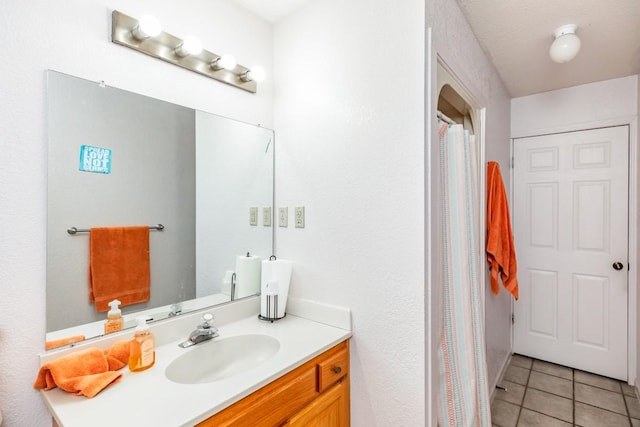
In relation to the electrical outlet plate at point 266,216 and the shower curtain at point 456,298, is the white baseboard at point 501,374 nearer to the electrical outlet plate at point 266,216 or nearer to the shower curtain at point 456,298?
the shower curtain at point 456,298

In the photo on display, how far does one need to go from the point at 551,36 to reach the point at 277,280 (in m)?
2.18

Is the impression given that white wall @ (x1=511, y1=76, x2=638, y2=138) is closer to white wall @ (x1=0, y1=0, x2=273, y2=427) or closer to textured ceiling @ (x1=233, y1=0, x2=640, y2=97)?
textured ceiling @ (x1=233, y1=0, x2=640, y2=97)

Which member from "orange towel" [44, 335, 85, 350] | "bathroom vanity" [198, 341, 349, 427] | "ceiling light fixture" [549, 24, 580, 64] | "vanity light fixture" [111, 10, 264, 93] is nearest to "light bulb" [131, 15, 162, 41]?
"vanity light fixture" [111, 10, 264, 93]

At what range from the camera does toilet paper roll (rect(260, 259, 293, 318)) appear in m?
1.58

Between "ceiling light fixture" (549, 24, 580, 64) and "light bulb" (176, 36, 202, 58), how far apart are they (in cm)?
196

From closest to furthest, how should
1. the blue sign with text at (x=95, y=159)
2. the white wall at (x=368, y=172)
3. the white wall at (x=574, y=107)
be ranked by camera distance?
the blue sign with text at (x=95, y=159) < the white wall at (x=368, y=172) < the white wall at (x=574, y=107)

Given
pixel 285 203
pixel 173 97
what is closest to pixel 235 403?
pixel 285 203

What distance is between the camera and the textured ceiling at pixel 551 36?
5.29ft

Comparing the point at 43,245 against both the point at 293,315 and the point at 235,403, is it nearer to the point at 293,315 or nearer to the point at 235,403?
the point at 235,403

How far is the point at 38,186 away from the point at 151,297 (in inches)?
22.7

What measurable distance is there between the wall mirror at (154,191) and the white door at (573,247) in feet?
→ 8.18

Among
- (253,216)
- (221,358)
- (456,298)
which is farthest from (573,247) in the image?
(221,358)

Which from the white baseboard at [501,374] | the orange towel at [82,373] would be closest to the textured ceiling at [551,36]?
the orange towel at [82,373]

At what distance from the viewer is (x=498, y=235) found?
2.10 meters
